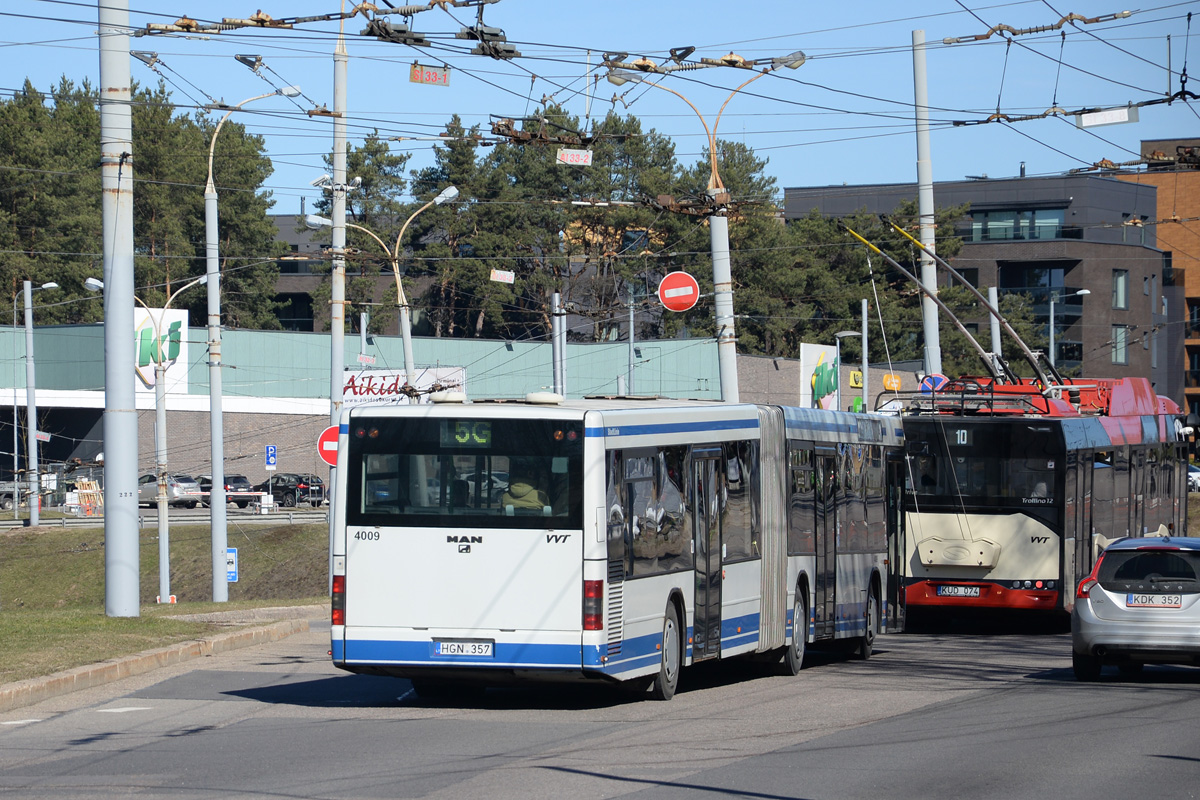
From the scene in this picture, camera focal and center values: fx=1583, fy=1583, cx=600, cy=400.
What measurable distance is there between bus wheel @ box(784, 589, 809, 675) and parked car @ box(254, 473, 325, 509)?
5234 cm

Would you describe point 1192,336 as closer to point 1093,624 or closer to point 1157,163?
point 1157,163

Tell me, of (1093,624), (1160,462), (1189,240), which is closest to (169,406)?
(1160,462)

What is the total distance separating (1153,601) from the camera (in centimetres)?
1469

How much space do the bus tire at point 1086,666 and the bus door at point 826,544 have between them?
306 centimetres

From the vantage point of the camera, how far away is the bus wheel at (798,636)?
1658cm

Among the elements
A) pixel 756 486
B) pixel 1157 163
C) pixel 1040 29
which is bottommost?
pixel 756 486

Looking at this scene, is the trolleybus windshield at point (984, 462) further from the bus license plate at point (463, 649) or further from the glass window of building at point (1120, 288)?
the glass window of building at point (1120, 288)

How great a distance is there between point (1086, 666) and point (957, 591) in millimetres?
6978

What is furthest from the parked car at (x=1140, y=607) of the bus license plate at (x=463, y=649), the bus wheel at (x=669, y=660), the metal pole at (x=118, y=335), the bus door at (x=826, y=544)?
the metal pole at (x=118, y=335)

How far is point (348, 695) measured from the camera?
13820 mm

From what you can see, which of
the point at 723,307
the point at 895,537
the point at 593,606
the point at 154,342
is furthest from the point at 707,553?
the point at 154,342

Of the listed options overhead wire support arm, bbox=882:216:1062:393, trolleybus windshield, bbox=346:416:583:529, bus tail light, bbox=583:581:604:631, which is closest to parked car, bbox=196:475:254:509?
overhead wire support arm, bbox=882:216:1062:393

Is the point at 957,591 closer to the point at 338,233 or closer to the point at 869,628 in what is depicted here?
the point at 869,628

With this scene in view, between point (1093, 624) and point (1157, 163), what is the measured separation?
880 cm
